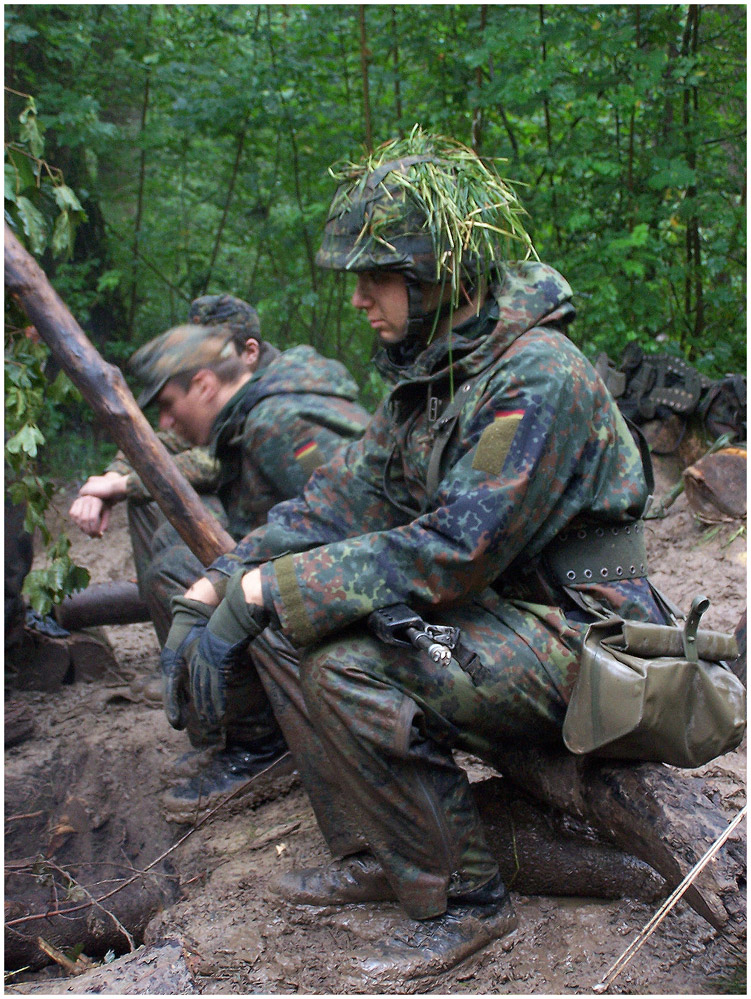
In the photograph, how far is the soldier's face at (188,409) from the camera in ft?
12.2

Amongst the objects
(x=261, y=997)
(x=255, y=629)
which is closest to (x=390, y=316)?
(x=255, y=629)

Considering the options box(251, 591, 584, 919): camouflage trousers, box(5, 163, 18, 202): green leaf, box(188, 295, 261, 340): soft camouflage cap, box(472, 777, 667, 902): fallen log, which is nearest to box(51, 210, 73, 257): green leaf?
box(5, 163, 18, 202): green leaf

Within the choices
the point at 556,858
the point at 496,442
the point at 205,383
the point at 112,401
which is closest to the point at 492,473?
the point at 496,442

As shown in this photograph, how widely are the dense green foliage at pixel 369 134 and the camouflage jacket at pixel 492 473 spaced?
3.39 meters

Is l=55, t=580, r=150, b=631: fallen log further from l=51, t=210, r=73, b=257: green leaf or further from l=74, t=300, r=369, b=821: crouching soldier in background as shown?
l=51, t=210, r=73, b=257: green leaf

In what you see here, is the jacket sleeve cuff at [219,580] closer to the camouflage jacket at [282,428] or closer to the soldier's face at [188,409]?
the camouflage jacket at [282,428]

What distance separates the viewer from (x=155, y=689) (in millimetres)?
4574

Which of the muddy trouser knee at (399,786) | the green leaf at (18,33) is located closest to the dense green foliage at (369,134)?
the green leaf at (18,33)

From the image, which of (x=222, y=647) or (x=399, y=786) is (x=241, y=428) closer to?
(x=222, y=647)

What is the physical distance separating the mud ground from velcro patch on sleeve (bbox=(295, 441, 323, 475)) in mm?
1225

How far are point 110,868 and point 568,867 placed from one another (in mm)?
1674

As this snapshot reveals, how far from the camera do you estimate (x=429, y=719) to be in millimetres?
2355

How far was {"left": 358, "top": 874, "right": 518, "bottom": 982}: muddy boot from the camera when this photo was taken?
2.29 meters

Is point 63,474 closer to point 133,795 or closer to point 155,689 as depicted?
point 155,689
